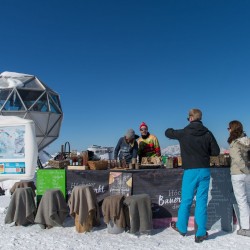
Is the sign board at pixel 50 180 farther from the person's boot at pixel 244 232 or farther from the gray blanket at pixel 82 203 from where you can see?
the person's boot at pixel 244 232

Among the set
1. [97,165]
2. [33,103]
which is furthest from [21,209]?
[33,103]

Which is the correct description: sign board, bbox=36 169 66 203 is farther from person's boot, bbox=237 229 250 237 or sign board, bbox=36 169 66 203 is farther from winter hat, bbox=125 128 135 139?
person's boot, bbox=237 229 250 237

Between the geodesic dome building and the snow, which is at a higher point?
the geodesic dome building

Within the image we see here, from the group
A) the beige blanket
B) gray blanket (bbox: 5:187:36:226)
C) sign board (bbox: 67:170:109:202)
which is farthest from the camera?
sign board (bbox: 67:170:109:202)

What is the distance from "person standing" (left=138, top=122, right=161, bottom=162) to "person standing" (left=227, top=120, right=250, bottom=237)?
2.03 m

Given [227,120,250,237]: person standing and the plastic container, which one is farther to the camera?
the plastic container

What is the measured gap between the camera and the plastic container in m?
5.27

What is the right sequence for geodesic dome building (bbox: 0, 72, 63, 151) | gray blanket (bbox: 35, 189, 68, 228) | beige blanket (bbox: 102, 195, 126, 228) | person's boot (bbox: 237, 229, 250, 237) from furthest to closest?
1. geodesic dome building (bbox: 0, 72, 63, 151)
2. gray blanket (bbox: 35, 189, 68, 228)
3. beige blanket (bbox: 102, 195, 126, 228)
4. person's boot (bbox: 237, 229, 250, 237)

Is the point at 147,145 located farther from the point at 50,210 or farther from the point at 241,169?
the point at 50,210

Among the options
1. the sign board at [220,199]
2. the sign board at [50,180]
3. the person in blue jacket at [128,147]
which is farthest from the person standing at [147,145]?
the sign board at [50,180]

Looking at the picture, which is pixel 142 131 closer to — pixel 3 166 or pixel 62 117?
pixel 3 166

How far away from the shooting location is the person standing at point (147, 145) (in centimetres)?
632

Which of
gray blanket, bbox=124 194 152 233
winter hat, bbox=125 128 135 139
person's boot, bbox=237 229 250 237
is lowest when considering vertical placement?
person's boot, bbox=237 229 250 237

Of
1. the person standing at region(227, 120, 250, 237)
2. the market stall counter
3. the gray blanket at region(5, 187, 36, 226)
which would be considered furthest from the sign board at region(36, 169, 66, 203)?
the person standing at region(227, 120, 250, 237)
